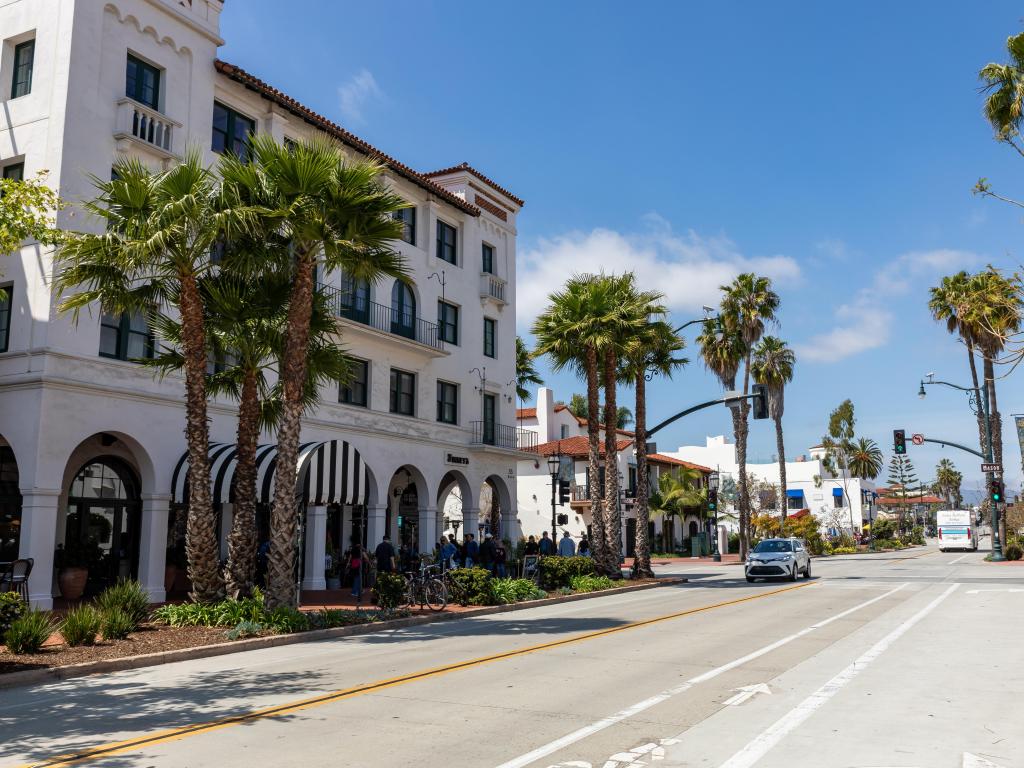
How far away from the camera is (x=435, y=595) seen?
20531 millimetres

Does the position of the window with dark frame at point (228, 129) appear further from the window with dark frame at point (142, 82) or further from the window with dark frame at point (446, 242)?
the window with dark frame at point (446, 242)

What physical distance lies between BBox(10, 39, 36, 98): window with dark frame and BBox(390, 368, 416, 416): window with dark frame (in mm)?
13622

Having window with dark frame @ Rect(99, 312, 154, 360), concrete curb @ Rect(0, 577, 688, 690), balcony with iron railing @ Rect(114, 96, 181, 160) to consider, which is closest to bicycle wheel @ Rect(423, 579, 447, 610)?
concrete curb @ Rect(0, 577, 688, 690)

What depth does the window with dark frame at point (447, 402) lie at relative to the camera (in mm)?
32906

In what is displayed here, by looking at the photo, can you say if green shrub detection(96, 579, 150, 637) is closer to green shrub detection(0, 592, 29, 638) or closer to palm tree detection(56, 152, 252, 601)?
palm tree detection(56, 152, 252, 601)

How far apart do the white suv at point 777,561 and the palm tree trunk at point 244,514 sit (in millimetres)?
20406

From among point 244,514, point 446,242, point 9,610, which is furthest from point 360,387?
point 9,610

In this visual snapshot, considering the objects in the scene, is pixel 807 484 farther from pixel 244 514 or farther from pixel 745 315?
pixel 244 514

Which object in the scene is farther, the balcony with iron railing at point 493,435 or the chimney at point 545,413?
the chimney at point 545,413

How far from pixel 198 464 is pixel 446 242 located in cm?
1925

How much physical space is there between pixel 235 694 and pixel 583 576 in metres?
18.2

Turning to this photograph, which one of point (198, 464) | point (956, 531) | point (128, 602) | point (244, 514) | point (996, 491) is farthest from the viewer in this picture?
point (956, 531)

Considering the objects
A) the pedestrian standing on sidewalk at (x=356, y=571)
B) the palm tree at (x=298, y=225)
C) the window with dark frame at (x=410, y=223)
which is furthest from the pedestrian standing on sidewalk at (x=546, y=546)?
the palm tree at (x=298, y=225)

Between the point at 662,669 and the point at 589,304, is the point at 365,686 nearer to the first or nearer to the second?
the point at 662,669
